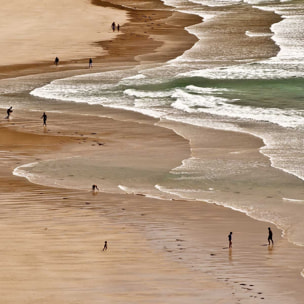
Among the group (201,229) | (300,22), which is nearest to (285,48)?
(300,22)

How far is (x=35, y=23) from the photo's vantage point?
5809cm

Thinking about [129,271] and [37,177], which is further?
[37,177]

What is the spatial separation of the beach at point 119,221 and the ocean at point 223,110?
214 millimetres

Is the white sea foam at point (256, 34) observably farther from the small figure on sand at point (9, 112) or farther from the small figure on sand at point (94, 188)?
the small figure on sand at point (94, 188)

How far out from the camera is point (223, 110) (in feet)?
108

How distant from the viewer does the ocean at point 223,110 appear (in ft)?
70.4

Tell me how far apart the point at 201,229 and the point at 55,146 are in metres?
9.50

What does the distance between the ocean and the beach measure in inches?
8.4

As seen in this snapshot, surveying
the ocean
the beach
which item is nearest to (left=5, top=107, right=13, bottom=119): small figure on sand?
the beach

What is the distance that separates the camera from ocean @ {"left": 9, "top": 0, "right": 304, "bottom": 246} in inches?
845

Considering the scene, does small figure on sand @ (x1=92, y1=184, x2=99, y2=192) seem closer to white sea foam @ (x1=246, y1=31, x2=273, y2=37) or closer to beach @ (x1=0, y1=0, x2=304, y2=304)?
beach @ (x1=0, y1=0, x2=304, y2=304)

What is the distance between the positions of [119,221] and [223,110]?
14754mm

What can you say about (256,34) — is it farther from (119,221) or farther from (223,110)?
(119,221)

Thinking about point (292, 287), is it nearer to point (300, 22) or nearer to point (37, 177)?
point (37, 177)
